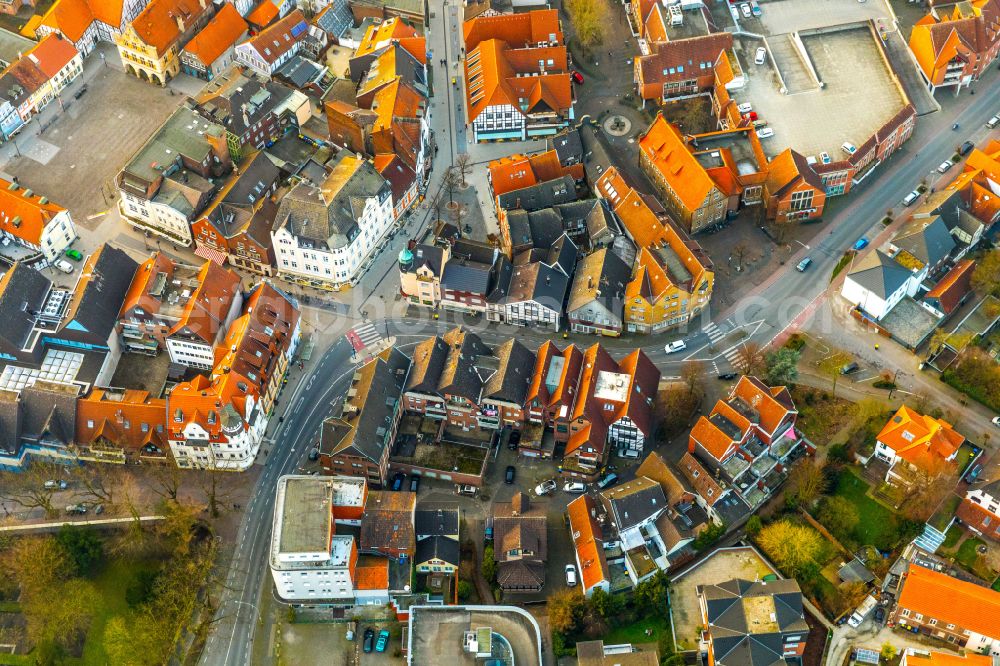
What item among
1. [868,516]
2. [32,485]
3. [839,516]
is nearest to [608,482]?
[839,516]

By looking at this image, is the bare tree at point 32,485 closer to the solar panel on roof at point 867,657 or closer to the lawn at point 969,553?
the solar panel on roof at point 867,657

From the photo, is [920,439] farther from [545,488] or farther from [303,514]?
[303,514]

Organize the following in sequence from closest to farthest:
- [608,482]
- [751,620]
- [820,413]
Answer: [751,620]
[608,482]
[820,413]

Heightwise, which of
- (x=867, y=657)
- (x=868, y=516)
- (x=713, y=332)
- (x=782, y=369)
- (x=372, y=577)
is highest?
(x=782, y=369)

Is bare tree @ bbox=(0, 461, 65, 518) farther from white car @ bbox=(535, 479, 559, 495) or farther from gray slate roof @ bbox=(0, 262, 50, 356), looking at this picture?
white car @ bbox=(535, 479, 559, 495)

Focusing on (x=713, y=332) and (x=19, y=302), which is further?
(x=713, y=332)

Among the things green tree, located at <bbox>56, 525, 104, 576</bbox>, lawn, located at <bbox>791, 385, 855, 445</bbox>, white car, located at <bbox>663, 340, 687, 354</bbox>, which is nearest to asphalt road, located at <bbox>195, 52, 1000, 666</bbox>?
white car, located at <bbox>663, 340, 687, 354</bbox>
